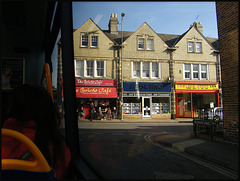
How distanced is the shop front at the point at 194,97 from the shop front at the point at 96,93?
0.57m

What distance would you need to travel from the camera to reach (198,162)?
911 millimetres

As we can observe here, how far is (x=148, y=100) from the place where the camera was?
1.20 meters

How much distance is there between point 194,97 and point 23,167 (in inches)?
34.8

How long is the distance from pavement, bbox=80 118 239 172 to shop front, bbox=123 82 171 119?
6 centimetres

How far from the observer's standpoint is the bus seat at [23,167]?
1.87ft

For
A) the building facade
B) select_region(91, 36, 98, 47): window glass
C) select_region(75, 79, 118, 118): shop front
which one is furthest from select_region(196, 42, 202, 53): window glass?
select_region(91, 36, 98, 47): window glass

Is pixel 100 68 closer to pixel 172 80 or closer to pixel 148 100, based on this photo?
pixel 148 100

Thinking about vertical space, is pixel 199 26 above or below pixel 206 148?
above

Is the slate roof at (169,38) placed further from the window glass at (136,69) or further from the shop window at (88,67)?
the shop window at (88,67)

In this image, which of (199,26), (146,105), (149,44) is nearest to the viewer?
(199,26)

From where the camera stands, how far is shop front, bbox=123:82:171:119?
1.17 m

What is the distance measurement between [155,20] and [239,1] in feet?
1.49

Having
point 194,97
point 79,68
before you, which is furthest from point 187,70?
point 79,68

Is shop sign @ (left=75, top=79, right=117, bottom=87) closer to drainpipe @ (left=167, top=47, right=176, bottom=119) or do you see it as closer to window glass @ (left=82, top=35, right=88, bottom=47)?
window glass @ (left=82, top=35, right=88, bottom=47)
